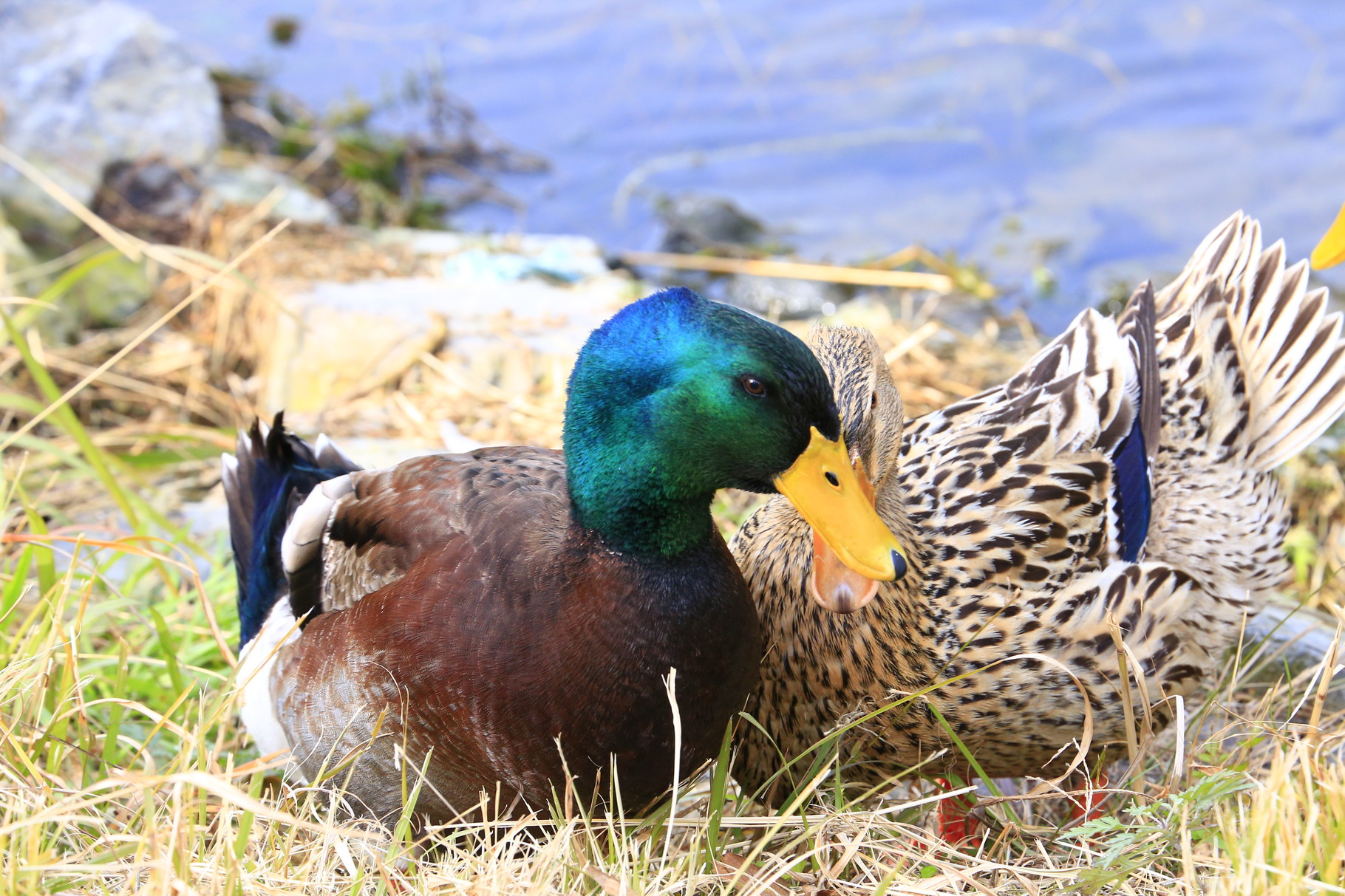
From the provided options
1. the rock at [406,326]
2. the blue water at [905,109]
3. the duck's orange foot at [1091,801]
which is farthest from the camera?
the blue water at [905,109]

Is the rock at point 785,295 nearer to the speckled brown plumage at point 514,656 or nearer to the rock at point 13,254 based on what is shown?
the rock at point 13,254

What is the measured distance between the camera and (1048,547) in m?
2.52

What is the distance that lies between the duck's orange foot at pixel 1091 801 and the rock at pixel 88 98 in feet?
16.0

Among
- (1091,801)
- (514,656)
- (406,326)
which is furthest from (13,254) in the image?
(1091,801)

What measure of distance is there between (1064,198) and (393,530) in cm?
554

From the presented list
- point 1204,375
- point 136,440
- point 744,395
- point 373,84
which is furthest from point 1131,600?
point 373,84

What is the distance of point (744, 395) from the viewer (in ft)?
6.01

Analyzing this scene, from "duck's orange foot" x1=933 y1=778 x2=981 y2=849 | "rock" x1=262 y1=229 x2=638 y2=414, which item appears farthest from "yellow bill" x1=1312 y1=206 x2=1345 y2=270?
"rock" x1=262 y1=229 x2=638 y2=414

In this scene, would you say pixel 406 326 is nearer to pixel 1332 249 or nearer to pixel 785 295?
pixel 785 295

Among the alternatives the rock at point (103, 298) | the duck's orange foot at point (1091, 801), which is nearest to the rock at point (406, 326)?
the rock at point (103, 298)

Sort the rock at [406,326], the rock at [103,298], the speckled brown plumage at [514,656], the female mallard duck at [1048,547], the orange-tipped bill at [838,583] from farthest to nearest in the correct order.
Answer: the rock at [103,298]
the rock at [406,326]
the female mallard duck at [1048,547]
the orange-tipped bill at [838,583]
the speckled brown plumage at [514,656]

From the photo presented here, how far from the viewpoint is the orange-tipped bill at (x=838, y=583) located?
83.0 inches

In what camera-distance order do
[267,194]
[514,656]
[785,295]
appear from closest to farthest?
[514,656] < [785,295] < [267,194]

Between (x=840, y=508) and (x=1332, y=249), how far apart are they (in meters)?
1.17
